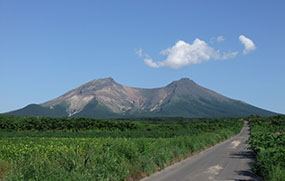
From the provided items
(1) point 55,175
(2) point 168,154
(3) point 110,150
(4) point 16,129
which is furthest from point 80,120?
(1) point 55,175

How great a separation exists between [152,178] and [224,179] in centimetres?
371

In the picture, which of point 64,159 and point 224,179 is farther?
point 224,179

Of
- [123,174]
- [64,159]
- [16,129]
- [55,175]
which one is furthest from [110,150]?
[16,129]

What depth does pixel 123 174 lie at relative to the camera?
1562 centimetres

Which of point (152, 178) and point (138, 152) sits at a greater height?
point (138, 152)

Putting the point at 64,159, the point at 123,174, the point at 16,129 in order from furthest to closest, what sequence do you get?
the point at 16,129 → the point at 123,174 → the point at 64,159

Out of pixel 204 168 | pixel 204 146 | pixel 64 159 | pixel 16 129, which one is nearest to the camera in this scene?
pixel 64 159

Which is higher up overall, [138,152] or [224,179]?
[138,152]

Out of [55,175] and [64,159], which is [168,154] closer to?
[64,159]

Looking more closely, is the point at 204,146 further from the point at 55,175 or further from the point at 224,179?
the point at 55,175

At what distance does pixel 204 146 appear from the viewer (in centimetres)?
3503

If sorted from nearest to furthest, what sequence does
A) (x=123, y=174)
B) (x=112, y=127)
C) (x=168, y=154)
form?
(x=123, y=174) < (x=168, y=154) < (x=112, y=127)

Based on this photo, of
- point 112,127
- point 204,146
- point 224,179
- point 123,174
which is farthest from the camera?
point 112,127

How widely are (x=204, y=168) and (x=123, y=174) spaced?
7.15m
